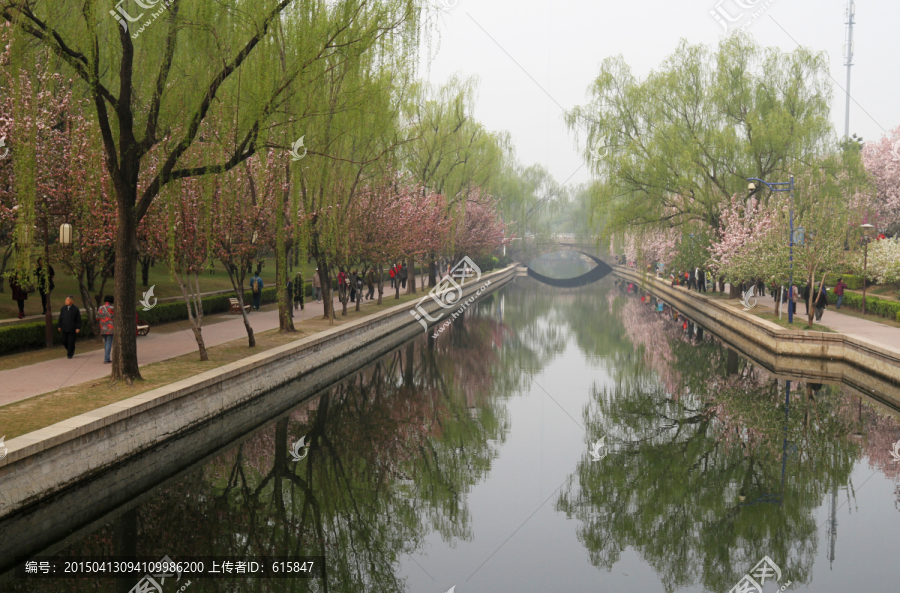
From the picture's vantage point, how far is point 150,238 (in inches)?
607

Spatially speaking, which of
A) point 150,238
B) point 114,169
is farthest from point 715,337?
point 114,169

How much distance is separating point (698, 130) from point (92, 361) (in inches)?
996

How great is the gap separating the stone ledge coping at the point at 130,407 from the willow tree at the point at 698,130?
18.1m

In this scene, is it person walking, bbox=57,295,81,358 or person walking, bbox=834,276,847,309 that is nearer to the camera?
person walking, bbox=57,295,81,358

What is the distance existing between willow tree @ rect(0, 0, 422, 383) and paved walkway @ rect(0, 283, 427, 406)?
51.2 inches

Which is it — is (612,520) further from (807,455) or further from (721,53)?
(721,53)

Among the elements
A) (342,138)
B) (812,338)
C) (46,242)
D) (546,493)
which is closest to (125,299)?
(46,242)

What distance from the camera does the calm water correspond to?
8469 mm

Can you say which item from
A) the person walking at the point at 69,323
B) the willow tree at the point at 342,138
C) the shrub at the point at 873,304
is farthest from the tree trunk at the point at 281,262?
the shrub at the point at 873,304

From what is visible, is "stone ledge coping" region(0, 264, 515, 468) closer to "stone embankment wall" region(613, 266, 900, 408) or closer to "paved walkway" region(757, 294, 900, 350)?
"stone embankment wall" region(613, 266, 900, 408)

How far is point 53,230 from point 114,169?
804 centimetres

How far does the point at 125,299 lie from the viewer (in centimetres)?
1248

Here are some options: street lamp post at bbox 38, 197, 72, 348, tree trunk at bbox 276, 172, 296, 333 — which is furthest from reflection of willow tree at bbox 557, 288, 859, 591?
street lamp post at bbox 38, 197, 72, 348

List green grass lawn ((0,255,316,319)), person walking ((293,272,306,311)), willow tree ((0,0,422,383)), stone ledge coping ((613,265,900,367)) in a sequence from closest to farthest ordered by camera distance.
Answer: willow tree ((0,0,422,383)), stone ledge coping ((613,265,900,367)), green grass lawn ((0,255,316,319)), person walking ((293,272,306,311))
